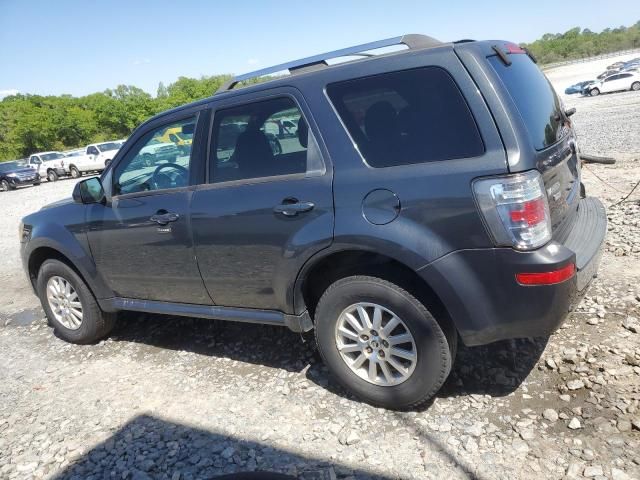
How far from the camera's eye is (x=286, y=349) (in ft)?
13.4

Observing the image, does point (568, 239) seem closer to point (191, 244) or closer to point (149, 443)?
point (191, 244)

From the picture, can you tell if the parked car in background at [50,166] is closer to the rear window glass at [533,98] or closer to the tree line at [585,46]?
the rear window glass at [533,98]

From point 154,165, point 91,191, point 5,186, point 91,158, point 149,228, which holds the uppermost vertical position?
point 154,165

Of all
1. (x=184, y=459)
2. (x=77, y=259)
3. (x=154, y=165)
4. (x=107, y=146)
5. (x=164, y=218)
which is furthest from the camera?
(x=107, y=146)

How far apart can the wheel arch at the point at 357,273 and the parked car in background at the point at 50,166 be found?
29.0 metres

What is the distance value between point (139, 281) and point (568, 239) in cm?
310

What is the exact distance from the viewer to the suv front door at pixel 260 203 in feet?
9.96

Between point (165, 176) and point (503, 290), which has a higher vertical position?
point (165, 176)

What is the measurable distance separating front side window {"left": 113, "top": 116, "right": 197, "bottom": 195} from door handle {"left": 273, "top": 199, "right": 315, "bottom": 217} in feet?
3.06

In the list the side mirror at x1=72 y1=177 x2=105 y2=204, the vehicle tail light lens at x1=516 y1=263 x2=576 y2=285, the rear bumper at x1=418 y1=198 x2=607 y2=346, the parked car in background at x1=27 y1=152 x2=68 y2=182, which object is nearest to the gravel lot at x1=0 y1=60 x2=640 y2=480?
the rear bumper at x1=418 y1=198 x2=607 y2=346

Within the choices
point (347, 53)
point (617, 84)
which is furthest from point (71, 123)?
point (347, 53)

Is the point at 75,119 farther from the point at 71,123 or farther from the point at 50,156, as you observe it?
the point at 50,156

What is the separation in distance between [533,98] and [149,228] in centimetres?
275

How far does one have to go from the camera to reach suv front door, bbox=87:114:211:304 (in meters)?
3.66
